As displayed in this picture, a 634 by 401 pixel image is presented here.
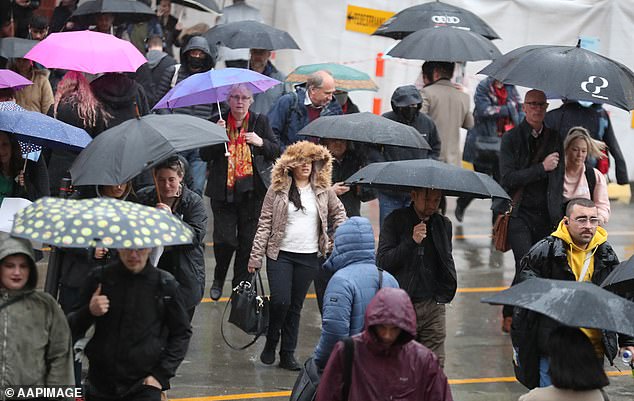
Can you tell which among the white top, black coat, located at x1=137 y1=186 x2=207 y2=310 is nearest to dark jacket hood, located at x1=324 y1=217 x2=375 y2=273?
black coat, located at x1=137 y1=186 x2=207 y2=310

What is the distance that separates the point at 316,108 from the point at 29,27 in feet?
15.6

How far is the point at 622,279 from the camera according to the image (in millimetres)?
7188

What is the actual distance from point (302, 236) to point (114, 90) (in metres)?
2.34

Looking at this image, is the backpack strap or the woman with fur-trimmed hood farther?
the woman with fur-trimmed hood

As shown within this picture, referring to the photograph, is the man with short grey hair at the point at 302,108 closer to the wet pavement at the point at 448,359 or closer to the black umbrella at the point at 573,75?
the wet pavement at the point at 448,359

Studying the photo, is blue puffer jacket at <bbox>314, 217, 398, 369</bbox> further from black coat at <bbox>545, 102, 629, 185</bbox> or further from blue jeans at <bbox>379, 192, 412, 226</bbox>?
black coat at <bbox>545, 102, 629, 185</bbox>

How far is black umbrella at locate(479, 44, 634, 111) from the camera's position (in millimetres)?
9453

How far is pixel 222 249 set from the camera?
11.5 meters

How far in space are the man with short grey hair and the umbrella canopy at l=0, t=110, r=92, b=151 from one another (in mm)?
2820

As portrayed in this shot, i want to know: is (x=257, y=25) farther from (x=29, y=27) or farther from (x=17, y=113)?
(x=17, y=113)

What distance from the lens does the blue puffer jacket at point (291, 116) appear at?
11555 millimetres

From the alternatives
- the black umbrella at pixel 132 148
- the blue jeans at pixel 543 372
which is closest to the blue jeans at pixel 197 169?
the black umbrella at pixel 132 148

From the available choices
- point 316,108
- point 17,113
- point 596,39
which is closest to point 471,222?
point 596,39

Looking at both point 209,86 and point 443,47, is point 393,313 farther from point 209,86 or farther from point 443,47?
point 443,47
